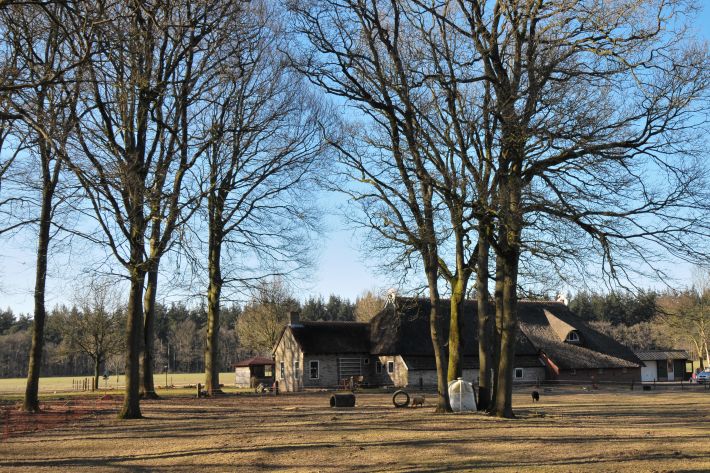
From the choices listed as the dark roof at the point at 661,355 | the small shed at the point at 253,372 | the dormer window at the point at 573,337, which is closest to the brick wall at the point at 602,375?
the dormer window at the point at 573,337

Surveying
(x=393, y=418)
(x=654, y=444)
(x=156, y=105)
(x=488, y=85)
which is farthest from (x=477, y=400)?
(x=156, y=105)

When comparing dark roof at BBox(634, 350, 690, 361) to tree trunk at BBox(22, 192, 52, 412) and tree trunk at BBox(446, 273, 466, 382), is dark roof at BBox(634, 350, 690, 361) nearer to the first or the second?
tree trunk at BBox(446, 273, 466, 382)

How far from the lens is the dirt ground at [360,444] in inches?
470

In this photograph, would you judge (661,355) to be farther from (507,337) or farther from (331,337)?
(507,337)

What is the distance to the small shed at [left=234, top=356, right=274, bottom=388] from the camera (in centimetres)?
5428

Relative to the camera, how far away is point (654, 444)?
14.6 meters

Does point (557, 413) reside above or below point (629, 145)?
below

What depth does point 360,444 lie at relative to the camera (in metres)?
14.1

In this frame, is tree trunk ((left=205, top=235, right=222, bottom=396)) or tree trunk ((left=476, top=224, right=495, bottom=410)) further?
tree trunk ((left=205, top=235, right=222, bottom=396))

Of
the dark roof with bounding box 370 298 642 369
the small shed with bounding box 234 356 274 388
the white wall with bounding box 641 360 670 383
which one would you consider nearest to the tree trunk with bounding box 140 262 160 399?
the dark roof with bounding box 370 298 642 369

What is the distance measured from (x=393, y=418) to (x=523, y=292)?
20.7ft

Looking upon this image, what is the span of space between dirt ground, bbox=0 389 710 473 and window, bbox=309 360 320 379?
2730cm

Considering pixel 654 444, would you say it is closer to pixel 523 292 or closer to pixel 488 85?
pixel 523 292

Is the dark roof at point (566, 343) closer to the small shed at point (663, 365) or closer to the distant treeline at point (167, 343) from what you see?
the small shed at point (663, 365)
